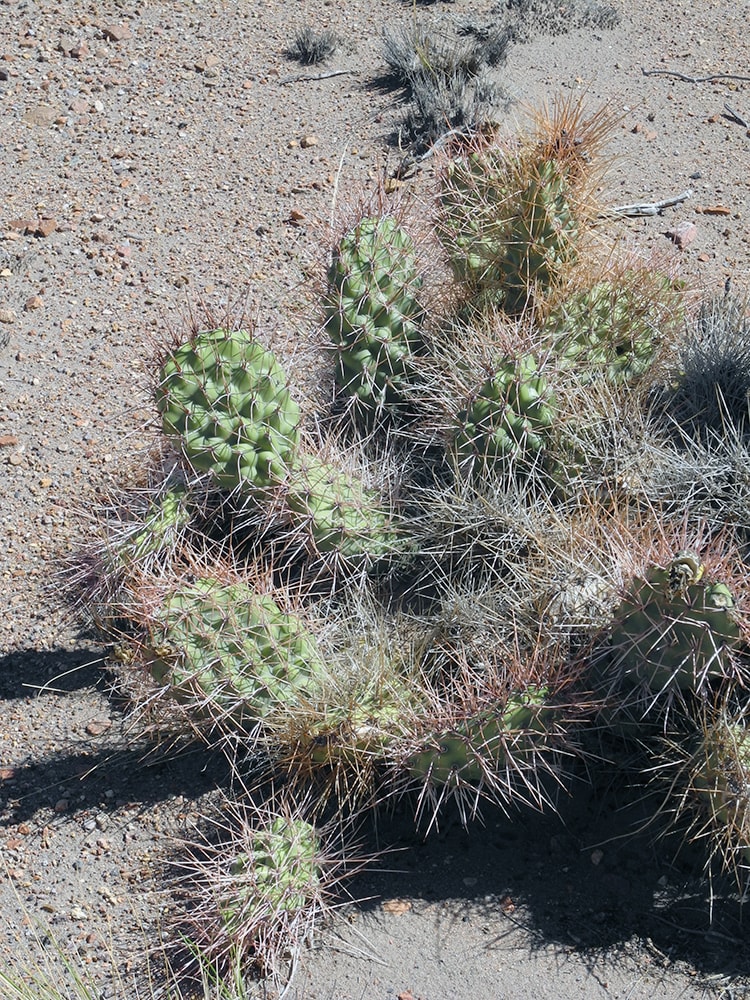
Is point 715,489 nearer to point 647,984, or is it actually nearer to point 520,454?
point 520,454

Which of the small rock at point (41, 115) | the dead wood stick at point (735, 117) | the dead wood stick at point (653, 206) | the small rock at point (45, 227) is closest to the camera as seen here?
the dead wood stick at point (653, 206)

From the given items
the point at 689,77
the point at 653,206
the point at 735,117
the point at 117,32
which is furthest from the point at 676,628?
the point at 117,32

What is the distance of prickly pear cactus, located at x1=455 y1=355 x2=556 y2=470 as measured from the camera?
3576 mm

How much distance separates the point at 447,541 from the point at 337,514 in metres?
0.40

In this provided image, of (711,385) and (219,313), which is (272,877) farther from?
(219,313)

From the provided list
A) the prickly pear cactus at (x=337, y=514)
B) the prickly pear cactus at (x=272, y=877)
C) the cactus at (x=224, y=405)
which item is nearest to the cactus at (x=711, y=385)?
the prickly pear cactus at (x=337, y=514)

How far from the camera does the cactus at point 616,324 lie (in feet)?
13.1

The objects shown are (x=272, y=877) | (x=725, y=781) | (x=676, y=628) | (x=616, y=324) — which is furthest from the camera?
(x=616, y=324)

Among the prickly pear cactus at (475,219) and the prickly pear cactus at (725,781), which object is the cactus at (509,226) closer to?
the prickly pear cactus at (475,219)

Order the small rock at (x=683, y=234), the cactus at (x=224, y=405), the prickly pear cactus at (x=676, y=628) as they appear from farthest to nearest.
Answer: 1. the small rock at (x=683, y=234)
2. the cactus at (x=224, y=405)
3. the prickly pear cactus at (x=676, y=628)

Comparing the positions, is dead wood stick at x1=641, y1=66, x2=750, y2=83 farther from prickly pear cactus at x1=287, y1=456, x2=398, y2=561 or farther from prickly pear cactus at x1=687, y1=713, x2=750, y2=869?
prickly pear cactus at x1=687, y1=713, x2=750, y2=869

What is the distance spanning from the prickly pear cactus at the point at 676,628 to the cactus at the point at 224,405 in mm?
1301

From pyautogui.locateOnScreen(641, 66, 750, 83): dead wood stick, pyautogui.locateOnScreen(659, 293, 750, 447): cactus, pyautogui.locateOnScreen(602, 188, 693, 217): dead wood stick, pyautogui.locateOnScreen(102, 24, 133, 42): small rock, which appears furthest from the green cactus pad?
pyautogui.locateOnScreen(102, 24, 133, 42): small rock

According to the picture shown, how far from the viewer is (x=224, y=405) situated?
3531 millimetres
